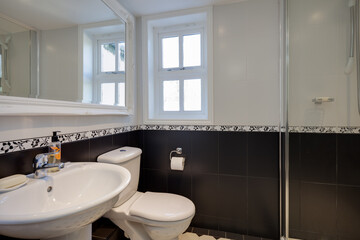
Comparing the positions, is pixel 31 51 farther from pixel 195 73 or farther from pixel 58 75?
pixel 195 73

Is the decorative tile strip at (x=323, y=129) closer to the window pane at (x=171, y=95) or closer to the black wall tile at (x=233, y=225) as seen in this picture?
the black wall tile at (x=233, y=225)

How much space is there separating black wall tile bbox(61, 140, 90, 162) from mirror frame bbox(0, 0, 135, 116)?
203 mm

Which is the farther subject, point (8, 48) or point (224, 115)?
point (224, 115)

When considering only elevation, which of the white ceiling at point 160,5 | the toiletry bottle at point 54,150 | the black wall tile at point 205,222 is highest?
the white ceiling at point 160,5

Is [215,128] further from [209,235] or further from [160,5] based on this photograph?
[160,5]

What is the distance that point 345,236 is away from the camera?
52.3 inches

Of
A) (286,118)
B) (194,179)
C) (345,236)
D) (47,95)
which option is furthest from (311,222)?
(47,95)

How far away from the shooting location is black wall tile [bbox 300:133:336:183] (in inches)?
52.8

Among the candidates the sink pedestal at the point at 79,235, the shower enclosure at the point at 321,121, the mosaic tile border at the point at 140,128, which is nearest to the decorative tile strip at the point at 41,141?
the mosaic tile border at the point at 140,128

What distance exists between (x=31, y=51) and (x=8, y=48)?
4.3 inches

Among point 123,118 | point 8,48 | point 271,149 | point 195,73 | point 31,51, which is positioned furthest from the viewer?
point 195,73

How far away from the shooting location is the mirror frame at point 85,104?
28.3 inches

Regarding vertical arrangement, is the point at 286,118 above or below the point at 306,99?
below

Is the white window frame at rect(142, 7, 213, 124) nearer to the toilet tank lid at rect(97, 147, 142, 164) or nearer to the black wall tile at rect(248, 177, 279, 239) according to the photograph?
the toilet tank lid at rect(97, 147, 142, 164)
